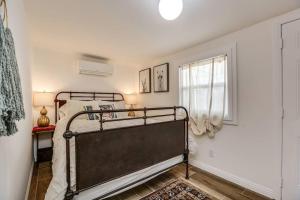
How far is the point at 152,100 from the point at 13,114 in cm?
319

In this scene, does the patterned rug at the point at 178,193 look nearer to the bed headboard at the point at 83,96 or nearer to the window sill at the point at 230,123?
the window sill at the point at 230,123

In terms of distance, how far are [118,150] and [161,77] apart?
220cm

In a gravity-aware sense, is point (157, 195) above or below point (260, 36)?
below

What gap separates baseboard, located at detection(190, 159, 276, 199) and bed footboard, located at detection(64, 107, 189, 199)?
0.72m

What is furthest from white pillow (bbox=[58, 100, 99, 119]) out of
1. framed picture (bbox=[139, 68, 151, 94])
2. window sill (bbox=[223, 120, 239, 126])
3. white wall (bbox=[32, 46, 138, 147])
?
window sill (bbox=[223, 120, 239, 126])

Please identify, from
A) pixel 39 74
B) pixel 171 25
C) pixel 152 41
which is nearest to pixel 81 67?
pixel 39 74

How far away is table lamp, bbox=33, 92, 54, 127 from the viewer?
2812mm

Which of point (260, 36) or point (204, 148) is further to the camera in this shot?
point (204, 148)

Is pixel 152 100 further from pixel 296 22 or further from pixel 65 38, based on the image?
pixel 296 22

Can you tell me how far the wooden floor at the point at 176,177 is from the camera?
6.29ft

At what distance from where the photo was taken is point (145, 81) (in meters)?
3.97

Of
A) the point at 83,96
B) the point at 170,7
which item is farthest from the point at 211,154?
the point at 83,96

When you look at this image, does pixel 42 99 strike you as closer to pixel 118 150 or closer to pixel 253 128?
pixel 118 150

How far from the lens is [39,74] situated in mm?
3041
